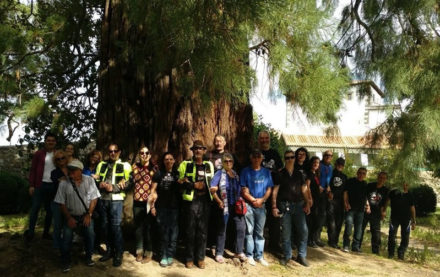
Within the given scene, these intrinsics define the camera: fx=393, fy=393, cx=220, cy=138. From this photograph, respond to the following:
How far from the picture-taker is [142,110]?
5621 millimetres

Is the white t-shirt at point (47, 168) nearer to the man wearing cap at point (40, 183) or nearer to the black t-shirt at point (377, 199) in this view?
the man wearing cap at point (40, 183)

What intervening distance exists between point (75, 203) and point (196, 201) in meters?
1.40

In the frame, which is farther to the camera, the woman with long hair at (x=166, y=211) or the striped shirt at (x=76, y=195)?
the woman with long hair at (x=166, y=211)

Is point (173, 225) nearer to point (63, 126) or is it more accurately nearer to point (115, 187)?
point (115, 187)

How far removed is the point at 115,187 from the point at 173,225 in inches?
32.8

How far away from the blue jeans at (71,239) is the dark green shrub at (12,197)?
8.00 m

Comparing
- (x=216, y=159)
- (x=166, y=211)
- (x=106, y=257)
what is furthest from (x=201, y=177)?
(x=106, y=257)

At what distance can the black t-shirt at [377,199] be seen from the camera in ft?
21.5

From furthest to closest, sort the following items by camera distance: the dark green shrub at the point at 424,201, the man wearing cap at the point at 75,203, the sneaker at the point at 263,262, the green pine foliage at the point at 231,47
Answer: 1. the dark green shrub at the point at 424,201
2. the sneaker at the point at 263,262
3. the man wearing cap at the point at 75,203
4. the green pine foliage at the point at 231,47

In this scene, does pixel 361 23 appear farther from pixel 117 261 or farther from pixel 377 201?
pixel 117 261

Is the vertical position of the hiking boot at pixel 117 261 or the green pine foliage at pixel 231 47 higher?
the green pine foliage at pixel 231 47

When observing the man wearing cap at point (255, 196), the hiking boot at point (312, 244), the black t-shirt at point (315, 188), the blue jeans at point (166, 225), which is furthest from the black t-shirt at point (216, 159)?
the hiking boot at point (312, 244)

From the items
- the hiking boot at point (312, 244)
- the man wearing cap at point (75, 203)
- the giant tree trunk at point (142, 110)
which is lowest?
the hiking boot at point (312, 244)

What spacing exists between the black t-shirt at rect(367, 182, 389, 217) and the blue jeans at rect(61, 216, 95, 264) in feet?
14.8
